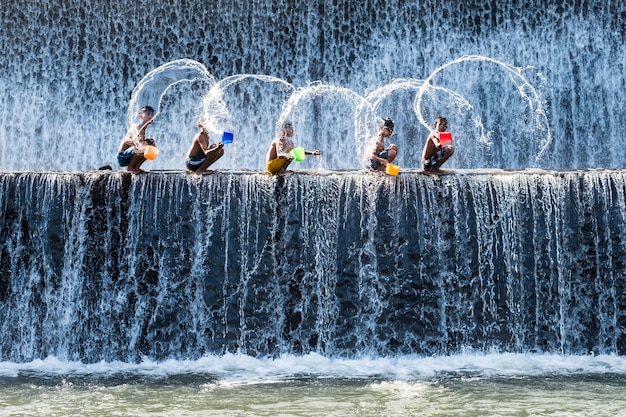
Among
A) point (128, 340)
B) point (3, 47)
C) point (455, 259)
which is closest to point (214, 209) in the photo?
point (128, 340)

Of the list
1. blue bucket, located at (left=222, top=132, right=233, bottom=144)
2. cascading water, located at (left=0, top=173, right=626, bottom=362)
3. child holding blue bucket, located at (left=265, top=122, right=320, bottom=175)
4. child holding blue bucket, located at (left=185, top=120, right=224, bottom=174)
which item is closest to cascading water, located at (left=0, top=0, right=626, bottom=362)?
cascading water, located at (left=0, top=173, right=626, bottom=362)

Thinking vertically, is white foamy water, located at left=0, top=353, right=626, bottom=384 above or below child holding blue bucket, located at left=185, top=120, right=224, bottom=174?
below

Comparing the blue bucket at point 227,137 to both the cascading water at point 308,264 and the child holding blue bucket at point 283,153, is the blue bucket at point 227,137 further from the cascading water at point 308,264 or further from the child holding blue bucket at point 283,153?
the child holding blue bucket at point 283,153

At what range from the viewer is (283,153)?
11430 millimetres

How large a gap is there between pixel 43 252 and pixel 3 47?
26.1 feet

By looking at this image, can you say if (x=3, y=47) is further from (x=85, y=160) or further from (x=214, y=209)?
(x=214, y=209)

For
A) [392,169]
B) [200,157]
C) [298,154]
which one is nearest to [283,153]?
[298,154]

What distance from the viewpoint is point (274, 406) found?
8.24 metres

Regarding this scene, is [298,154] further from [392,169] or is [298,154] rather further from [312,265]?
[312,265]

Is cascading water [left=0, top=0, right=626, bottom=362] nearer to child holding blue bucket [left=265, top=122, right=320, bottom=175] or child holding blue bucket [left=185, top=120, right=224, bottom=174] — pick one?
child holding blue bucket [left=265, top=122, right=320, bottom=175]

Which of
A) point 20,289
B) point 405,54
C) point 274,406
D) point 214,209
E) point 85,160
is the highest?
point 405,54

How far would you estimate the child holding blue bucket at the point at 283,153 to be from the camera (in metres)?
11.0

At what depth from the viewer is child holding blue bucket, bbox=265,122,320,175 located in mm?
10970

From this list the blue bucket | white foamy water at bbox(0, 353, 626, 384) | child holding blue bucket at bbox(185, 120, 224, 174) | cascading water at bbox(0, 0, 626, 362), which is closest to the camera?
white foamy water at bbox(0, 353, 626, 384)
